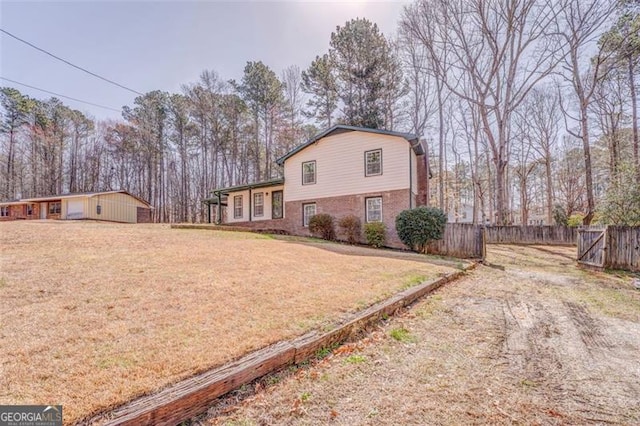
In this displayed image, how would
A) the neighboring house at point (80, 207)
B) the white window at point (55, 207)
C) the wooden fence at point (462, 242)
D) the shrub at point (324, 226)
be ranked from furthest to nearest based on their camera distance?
the white window at point (55, 207) → the neighboring house at point (80, 207) → the shrub at point (324, 226) → the wooden fence at point (462, 242)

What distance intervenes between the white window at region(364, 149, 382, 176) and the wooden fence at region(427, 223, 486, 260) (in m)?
4.42

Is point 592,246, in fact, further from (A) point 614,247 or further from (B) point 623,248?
(B) point 623,248

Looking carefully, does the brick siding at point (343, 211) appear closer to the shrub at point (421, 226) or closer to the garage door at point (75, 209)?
the shrub at point (421, 226)

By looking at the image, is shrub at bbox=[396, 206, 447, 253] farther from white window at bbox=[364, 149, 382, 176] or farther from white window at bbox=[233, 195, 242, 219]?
white window at bbox=[233, 195, 242, 219]

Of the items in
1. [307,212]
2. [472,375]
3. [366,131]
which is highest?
[366,131]

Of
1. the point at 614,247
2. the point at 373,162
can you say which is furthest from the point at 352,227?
the point at 614,247

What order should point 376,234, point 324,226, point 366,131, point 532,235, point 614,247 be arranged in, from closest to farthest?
point 614,247
point 376,234
point 366,131
point 324,226
point 532,235

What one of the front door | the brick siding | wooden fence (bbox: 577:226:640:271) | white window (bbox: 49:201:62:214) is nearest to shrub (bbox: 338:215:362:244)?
the brick siding

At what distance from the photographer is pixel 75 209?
918 inches

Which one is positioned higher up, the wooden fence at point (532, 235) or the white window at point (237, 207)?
the white window at point (237, 207)

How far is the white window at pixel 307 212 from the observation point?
1708 cm

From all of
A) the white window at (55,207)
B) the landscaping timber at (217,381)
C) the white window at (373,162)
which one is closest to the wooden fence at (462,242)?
the white window at (373,162)

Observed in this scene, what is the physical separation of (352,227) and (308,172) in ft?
14.2

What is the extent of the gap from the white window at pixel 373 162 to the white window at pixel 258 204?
24.3ft
